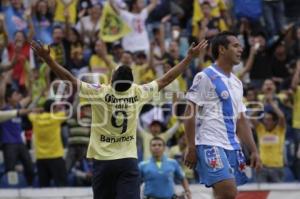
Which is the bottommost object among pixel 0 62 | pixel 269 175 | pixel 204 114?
pixel 269 175

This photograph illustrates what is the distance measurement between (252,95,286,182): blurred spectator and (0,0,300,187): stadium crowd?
2 centimetres

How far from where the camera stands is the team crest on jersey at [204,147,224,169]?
10.7m

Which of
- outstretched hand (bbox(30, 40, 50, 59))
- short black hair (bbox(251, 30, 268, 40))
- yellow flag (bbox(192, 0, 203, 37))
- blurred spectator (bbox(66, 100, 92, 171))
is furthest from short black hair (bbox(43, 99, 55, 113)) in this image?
outstretched hand (bbox(30, 40, 50, 59))

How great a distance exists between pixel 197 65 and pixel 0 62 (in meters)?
3.72

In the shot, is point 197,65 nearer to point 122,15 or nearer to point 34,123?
point 122,15

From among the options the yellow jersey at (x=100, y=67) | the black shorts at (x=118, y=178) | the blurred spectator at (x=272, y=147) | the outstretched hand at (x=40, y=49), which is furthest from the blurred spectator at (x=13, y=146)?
the outstretched hand at (x=40, y=49)

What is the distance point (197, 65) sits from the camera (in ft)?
61.8

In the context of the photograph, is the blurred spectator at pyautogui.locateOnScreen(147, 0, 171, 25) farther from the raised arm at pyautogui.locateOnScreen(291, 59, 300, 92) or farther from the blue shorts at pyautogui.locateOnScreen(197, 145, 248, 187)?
the blue shorts at pyautogui.locateOnScreen(197, 145, 248, 187)

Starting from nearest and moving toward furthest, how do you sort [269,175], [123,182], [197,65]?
[123,182]
[269,175]
[197,65]

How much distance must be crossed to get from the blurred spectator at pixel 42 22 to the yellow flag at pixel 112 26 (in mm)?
1133

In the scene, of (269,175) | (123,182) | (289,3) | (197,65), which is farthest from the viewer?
(289,3)

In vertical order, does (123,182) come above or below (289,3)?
below

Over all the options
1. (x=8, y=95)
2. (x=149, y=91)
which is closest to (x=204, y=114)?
(x=149, y=91)

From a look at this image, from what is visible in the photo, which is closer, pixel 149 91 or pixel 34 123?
pixel 149 91
